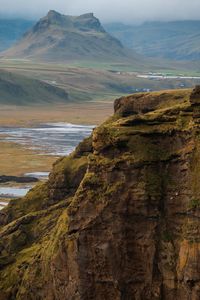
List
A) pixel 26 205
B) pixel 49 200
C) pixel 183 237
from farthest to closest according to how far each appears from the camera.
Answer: pixel 26 205
pixel 49 200
pixel 183 237

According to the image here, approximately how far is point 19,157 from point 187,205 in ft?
527

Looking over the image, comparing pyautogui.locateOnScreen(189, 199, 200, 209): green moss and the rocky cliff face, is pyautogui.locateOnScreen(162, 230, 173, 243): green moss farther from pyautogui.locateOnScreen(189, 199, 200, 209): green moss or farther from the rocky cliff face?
pyautogui.locateOnScreen(189, 199, 200, 209): green moss

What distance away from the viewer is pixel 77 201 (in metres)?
41.1

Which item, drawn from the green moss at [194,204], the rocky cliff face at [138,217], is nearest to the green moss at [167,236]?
the rocky cliff face at [138,217]

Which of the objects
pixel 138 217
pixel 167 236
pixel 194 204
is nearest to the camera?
pixel 194 204

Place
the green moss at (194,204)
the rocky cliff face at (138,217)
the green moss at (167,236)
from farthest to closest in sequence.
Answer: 1. the green moss at (167,236)
2. the rocky cliff face at (138,217)
3. the green moss at (194,204)

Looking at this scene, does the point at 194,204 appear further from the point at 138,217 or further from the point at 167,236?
the point at 138,217

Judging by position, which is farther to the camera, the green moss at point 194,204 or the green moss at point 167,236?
the green moss at point 167,236

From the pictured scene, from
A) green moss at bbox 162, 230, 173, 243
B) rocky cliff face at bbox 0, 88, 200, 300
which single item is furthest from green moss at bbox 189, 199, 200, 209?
green moss at bbox 162, 230, 173, 243

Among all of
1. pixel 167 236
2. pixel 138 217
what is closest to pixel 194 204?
pixel 167 236

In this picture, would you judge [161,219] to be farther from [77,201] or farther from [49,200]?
[49,200]

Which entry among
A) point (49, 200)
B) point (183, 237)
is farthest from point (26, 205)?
point (183, 237)

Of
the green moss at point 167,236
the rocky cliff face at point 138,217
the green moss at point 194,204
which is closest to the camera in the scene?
the green moss at point 194,204

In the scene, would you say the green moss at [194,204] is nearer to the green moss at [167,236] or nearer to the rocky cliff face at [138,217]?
the rocky cliff face at [138,217]
